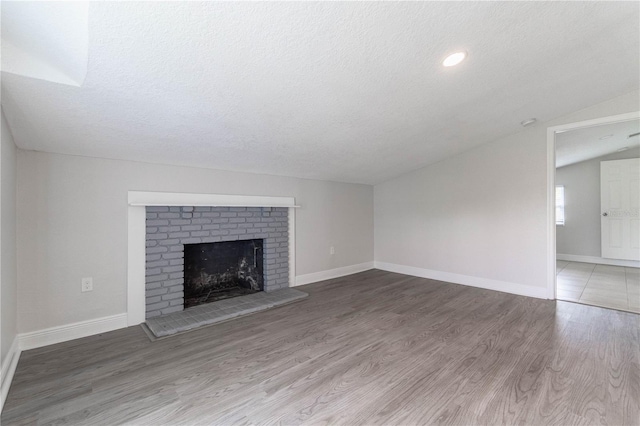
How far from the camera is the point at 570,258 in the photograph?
589cm

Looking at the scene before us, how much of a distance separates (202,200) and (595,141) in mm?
5950

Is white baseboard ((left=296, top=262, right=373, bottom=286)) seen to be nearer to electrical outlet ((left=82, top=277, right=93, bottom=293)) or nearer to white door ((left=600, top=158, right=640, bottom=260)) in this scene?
electrical outlet ((left=82, top=277, right=93, bottom=293))

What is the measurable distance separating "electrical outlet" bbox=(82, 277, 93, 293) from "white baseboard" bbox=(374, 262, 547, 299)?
4.22 m

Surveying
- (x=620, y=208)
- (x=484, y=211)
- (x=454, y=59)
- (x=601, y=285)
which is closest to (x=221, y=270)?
(x=454, y=59)

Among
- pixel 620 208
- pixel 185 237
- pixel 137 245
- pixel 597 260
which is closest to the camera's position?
pixel 137 245

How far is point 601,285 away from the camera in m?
3.94

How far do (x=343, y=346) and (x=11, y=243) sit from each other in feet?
8.48

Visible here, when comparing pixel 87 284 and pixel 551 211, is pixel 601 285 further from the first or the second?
pixel 87 284

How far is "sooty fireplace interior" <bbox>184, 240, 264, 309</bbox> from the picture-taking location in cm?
337

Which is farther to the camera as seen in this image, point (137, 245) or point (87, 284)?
point (137, 245)

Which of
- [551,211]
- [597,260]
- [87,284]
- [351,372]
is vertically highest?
[551,211]

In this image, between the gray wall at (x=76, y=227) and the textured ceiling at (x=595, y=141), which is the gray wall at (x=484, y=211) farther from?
the gray wall at (x=76, y=227)

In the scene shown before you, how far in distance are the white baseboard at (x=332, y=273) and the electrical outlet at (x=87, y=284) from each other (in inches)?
93.4

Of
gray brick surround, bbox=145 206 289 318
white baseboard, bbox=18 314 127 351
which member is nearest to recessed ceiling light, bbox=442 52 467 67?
gray brick surround, bbox=145 206 289 318
